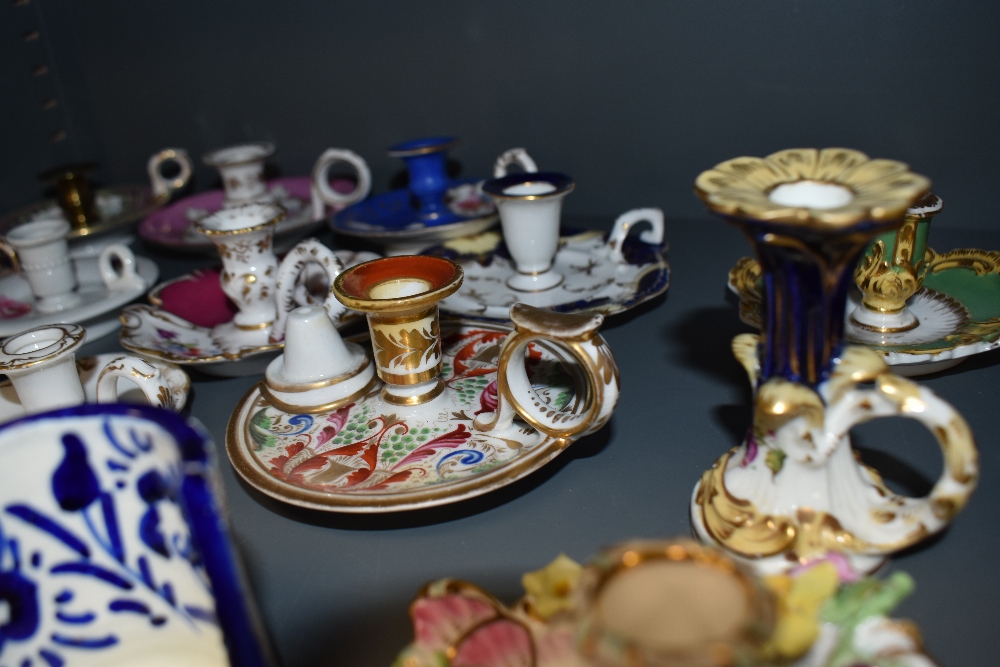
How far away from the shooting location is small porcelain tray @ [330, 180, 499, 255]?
1.08 m

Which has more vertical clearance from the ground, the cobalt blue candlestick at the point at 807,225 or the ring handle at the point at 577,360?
the cobalt blue candlestick at the point at 807,225

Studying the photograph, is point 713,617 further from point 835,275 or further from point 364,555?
point 364,555

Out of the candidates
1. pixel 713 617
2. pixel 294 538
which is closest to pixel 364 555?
pixel 294 538

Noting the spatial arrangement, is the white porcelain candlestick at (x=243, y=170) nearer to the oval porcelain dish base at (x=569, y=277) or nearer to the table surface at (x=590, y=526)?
the oval porcelain dish base at (x=569, y=277)

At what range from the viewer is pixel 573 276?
100 centimetres

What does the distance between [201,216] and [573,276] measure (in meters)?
0.69

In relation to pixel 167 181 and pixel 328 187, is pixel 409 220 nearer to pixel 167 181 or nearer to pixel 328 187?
pixel 328 187

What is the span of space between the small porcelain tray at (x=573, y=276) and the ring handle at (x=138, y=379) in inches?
12.7

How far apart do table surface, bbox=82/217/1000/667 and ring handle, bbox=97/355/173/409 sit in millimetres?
84

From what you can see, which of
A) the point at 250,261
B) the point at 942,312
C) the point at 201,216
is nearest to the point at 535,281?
the point at 250,261

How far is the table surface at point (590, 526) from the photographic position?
510mm

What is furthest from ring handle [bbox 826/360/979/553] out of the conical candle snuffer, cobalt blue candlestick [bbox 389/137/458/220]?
cobalt blue candlestick [bbox 389/137/458/220]

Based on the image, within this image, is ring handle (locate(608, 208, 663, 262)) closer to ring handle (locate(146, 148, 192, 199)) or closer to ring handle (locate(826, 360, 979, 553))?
ring handle (locate(826, 360, 979, 553))

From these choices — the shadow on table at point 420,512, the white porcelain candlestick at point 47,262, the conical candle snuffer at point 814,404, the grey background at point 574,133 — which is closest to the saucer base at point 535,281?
the grey background at point 574,133
